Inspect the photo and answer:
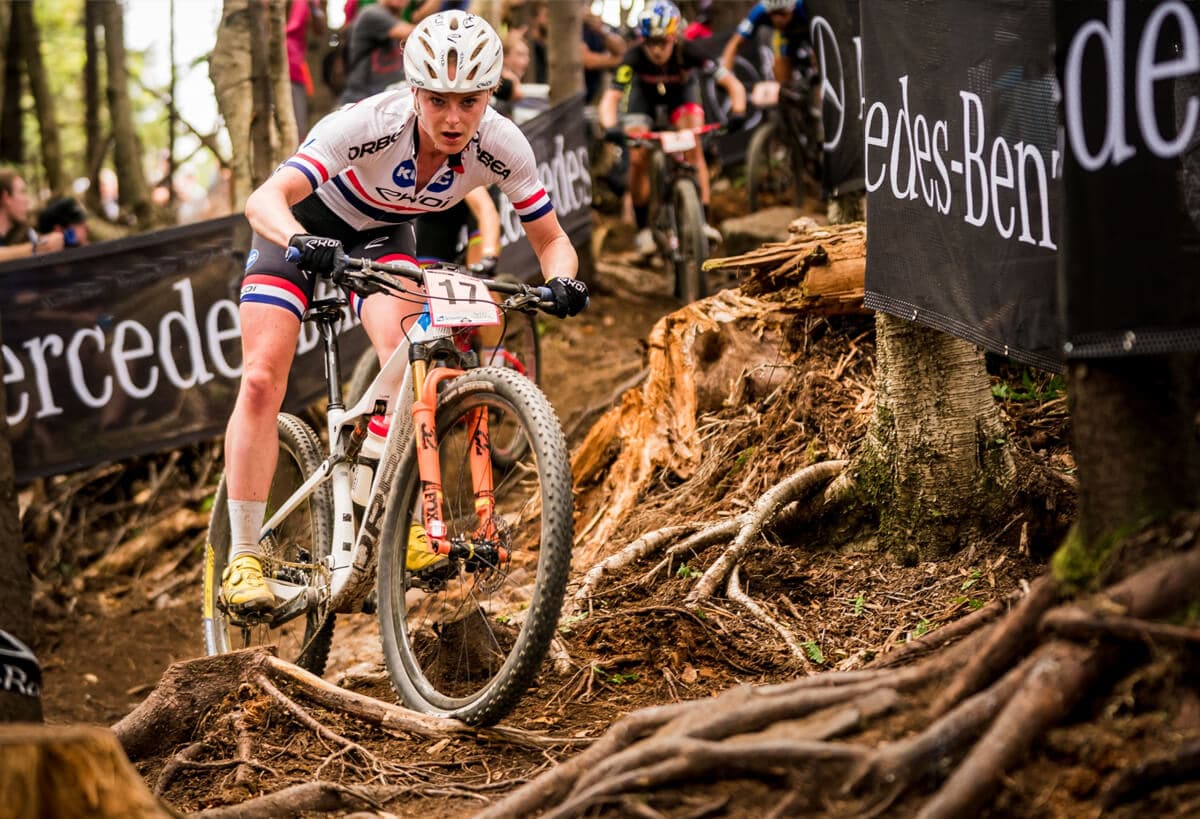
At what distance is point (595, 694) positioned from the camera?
4539 millimetres

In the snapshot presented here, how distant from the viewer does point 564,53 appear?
1181 cm

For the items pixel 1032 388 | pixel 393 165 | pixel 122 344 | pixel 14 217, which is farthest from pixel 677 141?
pixel 393 165

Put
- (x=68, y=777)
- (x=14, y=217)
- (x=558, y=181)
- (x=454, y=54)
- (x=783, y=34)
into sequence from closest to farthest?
(x=68, y=777) < (x=454, y=54) < (x=14, y=217) < (x=558, y=181) < (x=783, y=34)

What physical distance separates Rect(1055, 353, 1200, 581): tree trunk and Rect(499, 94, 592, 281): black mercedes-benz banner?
24.2 ft

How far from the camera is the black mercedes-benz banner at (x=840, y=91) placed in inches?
283

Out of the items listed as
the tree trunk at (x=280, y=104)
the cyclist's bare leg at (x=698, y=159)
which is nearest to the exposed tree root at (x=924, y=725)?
the tree trunk at (x=280, y=104)

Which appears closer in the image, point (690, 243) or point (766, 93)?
point (690, 243)

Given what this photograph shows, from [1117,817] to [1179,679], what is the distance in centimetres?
33

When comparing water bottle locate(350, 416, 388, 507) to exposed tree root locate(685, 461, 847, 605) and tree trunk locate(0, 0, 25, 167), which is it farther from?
tree trunk locate(0, 0, 25, 167)

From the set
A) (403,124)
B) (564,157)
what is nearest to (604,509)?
(403,124)

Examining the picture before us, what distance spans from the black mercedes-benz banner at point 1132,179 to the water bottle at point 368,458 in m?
2.76

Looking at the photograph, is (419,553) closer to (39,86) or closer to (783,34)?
(783,34)

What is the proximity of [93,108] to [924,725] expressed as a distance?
17.7m

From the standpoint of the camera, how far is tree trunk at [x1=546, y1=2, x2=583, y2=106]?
38.7 ft
